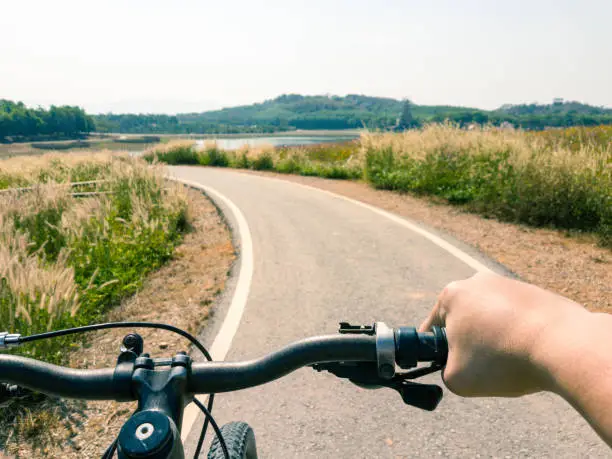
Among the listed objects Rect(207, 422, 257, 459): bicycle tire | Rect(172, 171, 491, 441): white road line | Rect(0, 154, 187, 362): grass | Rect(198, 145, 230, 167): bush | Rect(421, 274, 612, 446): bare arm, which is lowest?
Rect(198, 145, 230, 167): bush

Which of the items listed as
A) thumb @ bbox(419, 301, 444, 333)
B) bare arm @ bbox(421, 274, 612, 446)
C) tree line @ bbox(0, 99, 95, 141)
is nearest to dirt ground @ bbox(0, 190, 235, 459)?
thumb @ bbox(419, 301, 444, 333)

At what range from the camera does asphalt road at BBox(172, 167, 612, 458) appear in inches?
120

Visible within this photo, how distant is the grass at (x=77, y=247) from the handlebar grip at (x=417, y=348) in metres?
3.70

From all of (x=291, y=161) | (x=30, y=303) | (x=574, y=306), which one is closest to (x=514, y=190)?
(x=30, y=303)

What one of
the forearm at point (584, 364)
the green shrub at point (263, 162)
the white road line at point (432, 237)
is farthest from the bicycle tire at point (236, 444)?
the green shrub at point (263, 162)

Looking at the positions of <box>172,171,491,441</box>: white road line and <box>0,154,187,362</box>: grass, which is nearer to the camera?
<box>172,171,491,441</box>: white road line

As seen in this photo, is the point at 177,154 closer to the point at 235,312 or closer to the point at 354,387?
the point at 235,312

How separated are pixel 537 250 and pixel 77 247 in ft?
24.5

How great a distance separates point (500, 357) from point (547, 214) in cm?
950

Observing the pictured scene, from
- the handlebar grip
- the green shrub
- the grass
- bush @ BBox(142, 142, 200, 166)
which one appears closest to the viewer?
the handlebar grip

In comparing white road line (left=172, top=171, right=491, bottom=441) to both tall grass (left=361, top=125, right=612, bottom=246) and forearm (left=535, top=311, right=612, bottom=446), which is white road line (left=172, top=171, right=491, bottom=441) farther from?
forearm (left=535, top=311, right=612, bottom=446)

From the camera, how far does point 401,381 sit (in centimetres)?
116

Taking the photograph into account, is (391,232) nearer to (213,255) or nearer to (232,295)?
(213,255)

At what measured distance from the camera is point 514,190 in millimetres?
9961
